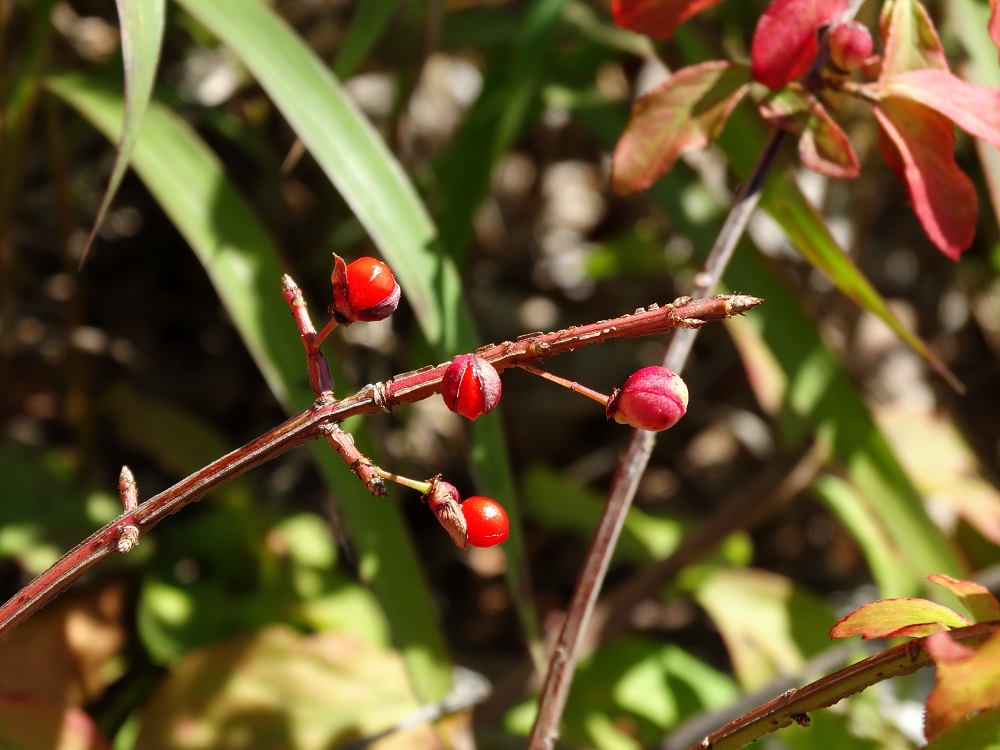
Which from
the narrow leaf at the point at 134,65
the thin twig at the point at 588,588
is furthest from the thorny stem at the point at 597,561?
the narrow leaf at the point at 134,65

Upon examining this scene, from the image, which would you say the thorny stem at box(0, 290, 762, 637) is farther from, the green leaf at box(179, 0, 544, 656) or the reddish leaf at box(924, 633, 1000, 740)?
the green leaf at box(179, 0, 544, 656)

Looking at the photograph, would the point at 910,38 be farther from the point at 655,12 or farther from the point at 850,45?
the point at 655,12

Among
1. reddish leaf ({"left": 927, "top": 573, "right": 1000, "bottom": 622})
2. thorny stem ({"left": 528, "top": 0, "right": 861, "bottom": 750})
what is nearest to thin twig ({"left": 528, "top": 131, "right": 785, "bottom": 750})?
thorny stem ({"left": 528, "top": 0, "right": 861, "bottom": 750})

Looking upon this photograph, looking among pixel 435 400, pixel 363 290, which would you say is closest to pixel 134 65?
pixel 363 290

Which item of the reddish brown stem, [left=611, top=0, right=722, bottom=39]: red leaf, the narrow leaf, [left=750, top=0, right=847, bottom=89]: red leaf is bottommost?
the reddish brown stem

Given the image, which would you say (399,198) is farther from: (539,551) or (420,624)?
(539,551)
